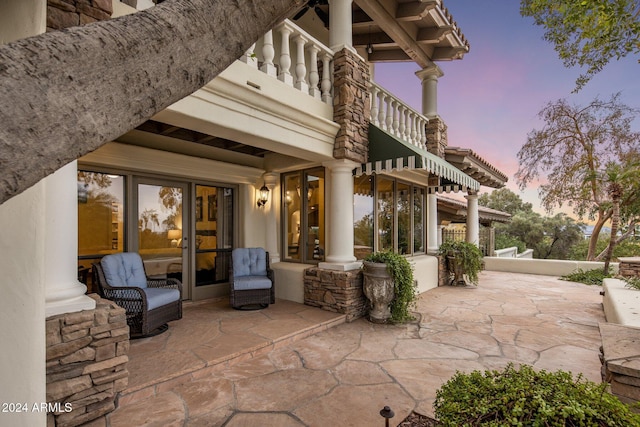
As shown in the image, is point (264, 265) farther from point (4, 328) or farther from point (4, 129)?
point (4, 129)

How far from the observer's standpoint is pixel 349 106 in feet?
16.9

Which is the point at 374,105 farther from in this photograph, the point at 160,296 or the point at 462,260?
the point at 160,296

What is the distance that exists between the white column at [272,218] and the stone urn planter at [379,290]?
2.42 meters

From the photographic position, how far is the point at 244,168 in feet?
20.8

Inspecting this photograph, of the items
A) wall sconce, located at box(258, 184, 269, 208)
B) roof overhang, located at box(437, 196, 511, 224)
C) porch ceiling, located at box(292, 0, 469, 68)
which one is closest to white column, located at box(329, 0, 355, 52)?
porch ceiling, located at box(292, 0, 469, 68)

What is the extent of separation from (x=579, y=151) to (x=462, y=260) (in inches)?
366

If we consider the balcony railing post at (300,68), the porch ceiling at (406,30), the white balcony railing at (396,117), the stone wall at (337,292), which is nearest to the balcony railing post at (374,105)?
the white balcony railing at (396,117)

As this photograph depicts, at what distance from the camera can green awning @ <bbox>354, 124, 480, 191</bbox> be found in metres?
4.80

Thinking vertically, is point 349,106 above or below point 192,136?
above

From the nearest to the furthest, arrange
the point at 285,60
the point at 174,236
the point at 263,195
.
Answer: the point at 285,60, the point at 174,236, the point at 263,195

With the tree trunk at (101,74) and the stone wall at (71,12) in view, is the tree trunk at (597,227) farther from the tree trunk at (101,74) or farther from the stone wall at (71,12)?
the stone wall at (71,12)

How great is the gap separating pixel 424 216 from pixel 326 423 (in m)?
6.91

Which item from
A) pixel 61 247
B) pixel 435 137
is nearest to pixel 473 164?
pixel 435 137

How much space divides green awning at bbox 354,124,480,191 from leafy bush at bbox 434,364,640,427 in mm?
3510
